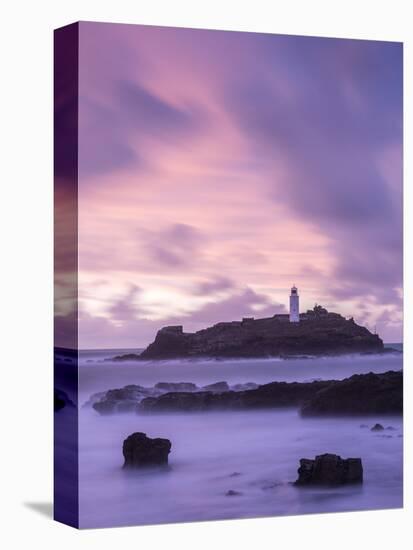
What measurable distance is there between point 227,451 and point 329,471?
1183 mm

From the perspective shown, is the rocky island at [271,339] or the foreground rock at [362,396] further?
the foreground rock at [362,396]

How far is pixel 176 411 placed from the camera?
16.8 m

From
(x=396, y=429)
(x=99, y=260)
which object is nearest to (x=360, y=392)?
(x=396, y=429)

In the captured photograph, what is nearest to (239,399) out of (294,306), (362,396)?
(294,306)

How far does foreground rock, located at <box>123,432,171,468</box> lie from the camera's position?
1647 cm

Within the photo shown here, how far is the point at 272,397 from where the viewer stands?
17.3 m

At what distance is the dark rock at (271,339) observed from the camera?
16797mm

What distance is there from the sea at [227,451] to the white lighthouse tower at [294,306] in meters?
0.42

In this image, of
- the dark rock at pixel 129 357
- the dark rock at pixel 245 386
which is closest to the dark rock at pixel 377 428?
the dark rock at pixel 245 386

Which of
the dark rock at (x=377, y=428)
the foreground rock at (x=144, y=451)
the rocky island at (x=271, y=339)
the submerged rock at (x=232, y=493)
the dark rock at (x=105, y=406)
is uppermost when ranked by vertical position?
the rocky island at (x=271, y=339)

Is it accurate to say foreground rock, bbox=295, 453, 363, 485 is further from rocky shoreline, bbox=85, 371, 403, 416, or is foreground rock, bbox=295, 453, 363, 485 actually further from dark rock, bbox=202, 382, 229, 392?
dark rock, bbox=202, 382, 229, 392

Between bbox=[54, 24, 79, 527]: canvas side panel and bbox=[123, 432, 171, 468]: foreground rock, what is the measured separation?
0.53 meters

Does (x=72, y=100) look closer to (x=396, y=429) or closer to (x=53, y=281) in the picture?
(x=53, y=281)

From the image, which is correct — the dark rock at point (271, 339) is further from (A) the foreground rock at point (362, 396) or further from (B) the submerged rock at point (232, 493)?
(B) the submerged rock at point (232, 493)
